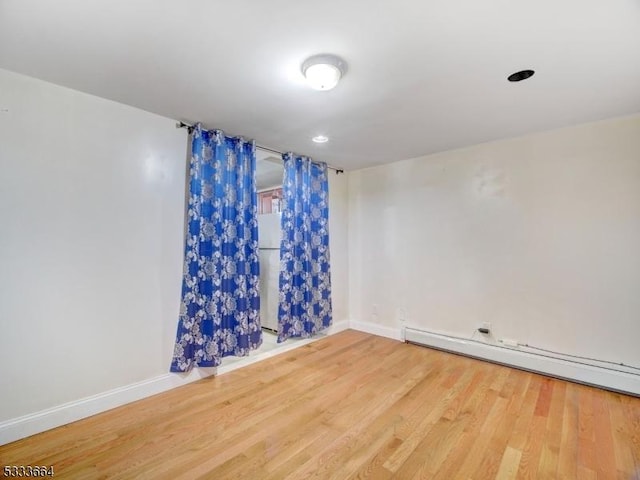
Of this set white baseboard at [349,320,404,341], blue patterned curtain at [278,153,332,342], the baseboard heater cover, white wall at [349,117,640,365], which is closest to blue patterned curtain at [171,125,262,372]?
blue patterned curtain at [278,153,332,342]

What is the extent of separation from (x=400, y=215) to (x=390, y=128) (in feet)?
4.26

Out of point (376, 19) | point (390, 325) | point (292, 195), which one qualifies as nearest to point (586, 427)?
point (390, 325)

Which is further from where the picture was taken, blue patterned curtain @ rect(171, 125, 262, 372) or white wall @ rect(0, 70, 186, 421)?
blue patterned curtain @ rect(171, 125, 262, 372)

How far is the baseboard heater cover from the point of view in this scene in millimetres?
2274

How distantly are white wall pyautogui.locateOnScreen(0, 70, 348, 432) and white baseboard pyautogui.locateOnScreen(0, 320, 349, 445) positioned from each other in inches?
0.9

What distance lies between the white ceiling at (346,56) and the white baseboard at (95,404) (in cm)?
211

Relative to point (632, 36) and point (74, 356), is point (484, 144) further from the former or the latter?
point (74, 356)

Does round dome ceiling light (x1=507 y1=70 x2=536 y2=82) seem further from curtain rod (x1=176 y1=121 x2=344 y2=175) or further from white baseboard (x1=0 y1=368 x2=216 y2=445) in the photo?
white baseboard (x1=0 y1=368 x2=216 y2=445)

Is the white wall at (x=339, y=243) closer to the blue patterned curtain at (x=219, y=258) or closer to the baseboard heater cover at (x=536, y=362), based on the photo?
the baseboard heater cover at (x=536, y=362)

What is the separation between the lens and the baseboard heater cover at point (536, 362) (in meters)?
2.27

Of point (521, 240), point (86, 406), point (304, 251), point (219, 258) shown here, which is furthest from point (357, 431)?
point (521, 240)

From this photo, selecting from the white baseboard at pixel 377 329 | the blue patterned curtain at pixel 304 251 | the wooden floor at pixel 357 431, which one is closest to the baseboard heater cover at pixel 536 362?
the wooden floor at pixel 357 431

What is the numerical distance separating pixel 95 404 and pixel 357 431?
5.93 ft

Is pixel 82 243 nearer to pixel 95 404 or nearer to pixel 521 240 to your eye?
pixel 95 404
